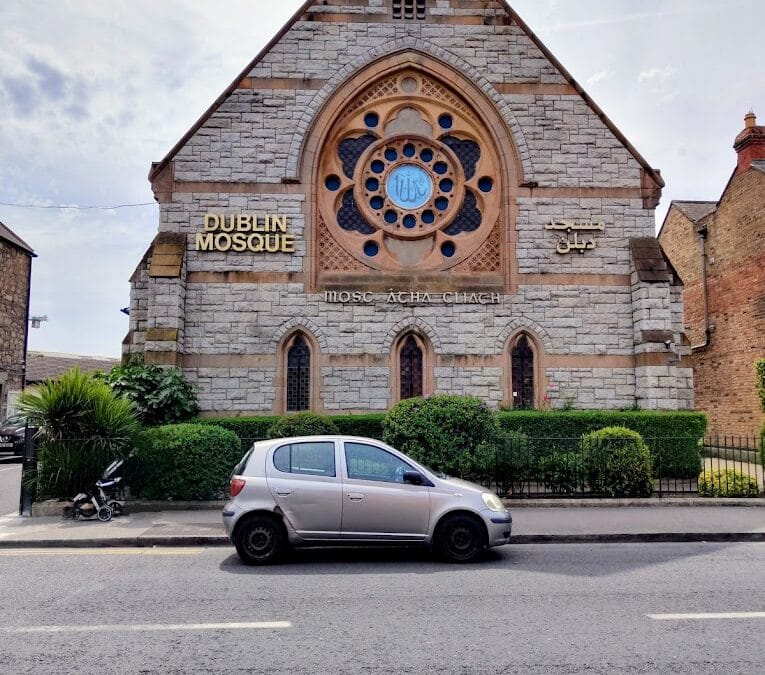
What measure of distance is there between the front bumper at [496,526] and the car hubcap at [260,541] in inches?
98.7

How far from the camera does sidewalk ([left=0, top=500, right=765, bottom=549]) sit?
9.74 meters

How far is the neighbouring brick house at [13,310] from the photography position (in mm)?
29969

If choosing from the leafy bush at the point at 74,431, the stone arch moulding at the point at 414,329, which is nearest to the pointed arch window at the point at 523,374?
the stone arch moulding at the point at 414,329

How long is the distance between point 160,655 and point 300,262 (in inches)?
481

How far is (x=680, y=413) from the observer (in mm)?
15352

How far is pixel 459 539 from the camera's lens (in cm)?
841

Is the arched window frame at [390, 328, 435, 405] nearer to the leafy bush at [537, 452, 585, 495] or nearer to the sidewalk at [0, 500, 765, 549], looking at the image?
the leafy bush at [537, 452, 585, 495]

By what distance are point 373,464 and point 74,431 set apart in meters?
6.37

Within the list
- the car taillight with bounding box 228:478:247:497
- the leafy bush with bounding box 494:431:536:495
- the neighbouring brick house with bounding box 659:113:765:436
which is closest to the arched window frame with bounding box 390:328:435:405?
the leafy bush with bounding box 494:431:536:495

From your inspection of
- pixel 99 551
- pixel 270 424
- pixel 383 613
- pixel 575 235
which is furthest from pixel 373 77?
pixel 383 613

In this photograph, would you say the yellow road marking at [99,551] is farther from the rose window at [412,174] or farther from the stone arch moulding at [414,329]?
the rose window at [412,174]

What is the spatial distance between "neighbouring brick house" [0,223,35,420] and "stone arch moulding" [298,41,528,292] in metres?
18.7

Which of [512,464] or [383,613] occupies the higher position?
[512,464]

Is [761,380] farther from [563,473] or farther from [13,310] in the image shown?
[13,310]
